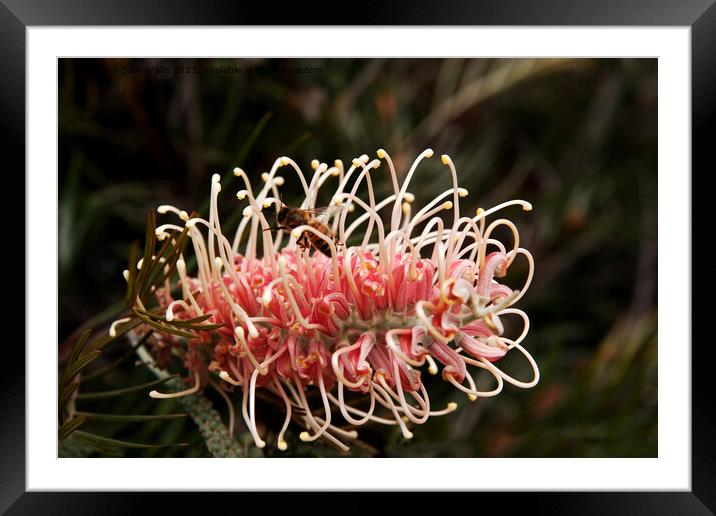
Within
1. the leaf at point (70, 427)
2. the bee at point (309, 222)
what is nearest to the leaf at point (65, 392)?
the leaf at point (70, 427)

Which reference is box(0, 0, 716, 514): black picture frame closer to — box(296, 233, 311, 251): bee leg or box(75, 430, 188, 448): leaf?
box(75, 430, 188, 448): leaf

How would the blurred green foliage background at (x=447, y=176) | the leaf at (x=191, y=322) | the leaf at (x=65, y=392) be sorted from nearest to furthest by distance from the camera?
the leaf at (x=191, y=322) → the leaf at (x=65, y=392) → the blurred green foliage background at (x=447, y=176)

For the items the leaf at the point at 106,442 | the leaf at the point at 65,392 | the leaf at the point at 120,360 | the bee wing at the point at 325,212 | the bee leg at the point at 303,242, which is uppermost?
the bee wing at the point at 325,212

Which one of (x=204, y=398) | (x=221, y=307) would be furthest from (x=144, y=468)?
(x=221, y=307)
